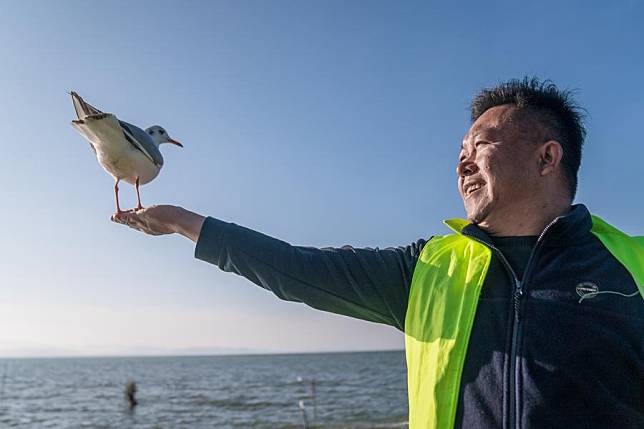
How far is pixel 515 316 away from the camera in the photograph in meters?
2.12

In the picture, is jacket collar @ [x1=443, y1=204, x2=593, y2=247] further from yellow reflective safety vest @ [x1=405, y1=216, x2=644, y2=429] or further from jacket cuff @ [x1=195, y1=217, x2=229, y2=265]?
jacket cuff @ [x1=195, y1=217, x2=229, y2=265]

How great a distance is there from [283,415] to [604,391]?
1065 inches

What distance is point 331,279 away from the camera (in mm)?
2463

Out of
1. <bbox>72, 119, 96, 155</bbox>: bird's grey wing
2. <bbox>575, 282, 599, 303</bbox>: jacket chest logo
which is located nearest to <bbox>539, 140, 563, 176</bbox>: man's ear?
<bbox>575, 282, 599, 303</bbox>: jacket chest logo

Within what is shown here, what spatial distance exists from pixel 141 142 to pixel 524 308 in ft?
7.90

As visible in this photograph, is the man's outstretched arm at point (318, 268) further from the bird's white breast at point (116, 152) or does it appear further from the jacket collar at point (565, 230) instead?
the bird's white breast at point (116, 152)

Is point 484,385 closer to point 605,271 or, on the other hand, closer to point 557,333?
point 557,333

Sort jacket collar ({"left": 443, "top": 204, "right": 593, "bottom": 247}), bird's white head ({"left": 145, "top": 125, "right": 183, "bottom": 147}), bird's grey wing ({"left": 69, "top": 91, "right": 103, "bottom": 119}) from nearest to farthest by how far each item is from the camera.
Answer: jacket collar ({"left": 443, "top": 204, "right": 593, "bottom": 247}), bird's grey wing ({"left": 69, "top": 91, "right": 103, "bottom": 119}), bird's white head ({"left": 145, "top": 125, "right": 183, "bottom": 147})

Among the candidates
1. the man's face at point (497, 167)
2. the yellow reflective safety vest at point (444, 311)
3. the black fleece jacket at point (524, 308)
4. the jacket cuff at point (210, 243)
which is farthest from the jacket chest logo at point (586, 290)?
the jacket cuff at point (210, 243)

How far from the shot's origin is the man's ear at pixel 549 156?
259 centimetres

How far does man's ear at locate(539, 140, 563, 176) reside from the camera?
2594 mm

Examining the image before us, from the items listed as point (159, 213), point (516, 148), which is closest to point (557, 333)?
point (516, 148)

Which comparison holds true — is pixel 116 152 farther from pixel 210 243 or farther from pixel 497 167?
pixel 497 167

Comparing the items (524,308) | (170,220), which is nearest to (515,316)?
(524,308)
